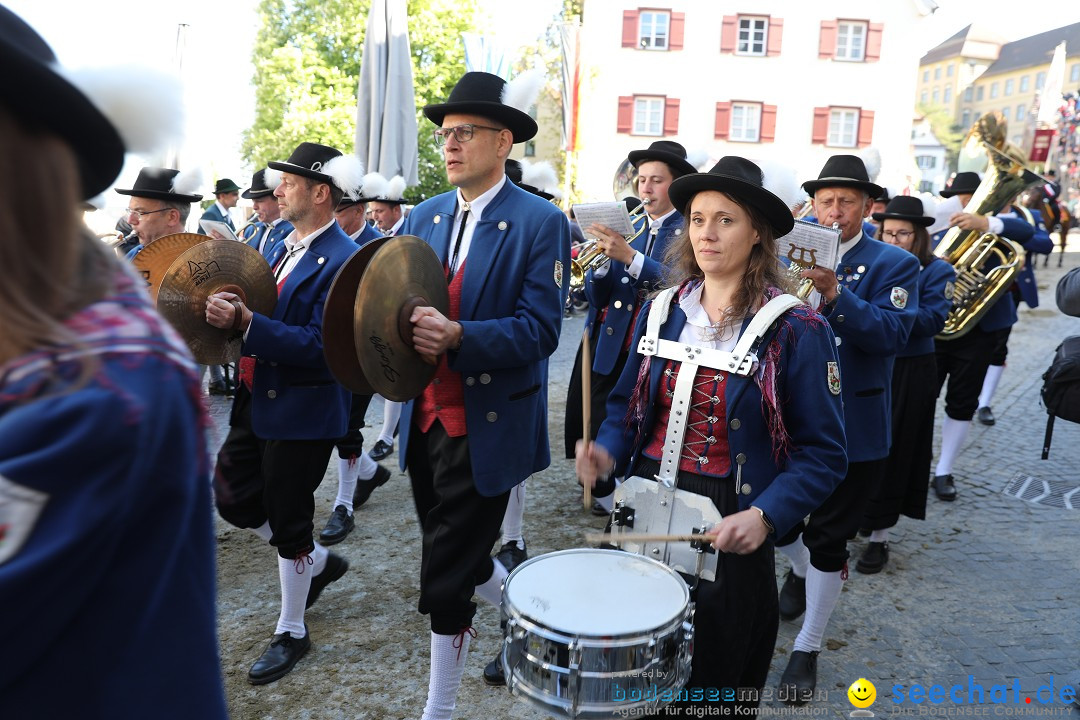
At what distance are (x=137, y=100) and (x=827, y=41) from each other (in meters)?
32.5

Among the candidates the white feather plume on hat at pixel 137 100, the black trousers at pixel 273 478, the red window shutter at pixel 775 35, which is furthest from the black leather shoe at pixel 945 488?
the red window shutter at pixel 775 35

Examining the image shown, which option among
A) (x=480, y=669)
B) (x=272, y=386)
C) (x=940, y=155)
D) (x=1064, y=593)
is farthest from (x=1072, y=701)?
(x=940, y=155)

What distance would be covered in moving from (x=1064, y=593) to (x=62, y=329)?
17.0 ft

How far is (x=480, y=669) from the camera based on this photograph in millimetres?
3697

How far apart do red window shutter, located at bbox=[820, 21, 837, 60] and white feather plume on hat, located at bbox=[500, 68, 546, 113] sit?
2979cm

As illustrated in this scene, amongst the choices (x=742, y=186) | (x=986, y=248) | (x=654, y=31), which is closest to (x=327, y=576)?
(x=742, y=186)

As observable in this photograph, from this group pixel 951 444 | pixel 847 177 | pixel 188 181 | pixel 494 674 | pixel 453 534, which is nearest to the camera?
pixel 453 534

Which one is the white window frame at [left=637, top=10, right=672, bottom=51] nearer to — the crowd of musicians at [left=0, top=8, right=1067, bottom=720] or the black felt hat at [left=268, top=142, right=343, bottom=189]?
the crowd of musicians at [left=0, top=8, right=1067, bottom=720]

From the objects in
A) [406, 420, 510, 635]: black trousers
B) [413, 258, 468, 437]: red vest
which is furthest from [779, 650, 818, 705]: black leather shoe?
[413, 258, 468, 437]: red vest

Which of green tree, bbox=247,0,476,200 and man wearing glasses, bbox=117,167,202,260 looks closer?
man wearing glasses, bbox=117,167,202,260

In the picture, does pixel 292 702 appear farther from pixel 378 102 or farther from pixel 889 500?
pixel 378 102

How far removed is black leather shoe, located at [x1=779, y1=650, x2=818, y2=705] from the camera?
3477mm

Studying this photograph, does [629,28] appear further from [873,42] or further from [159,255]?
[159,255]

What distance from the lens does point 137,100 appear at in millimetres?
1132
